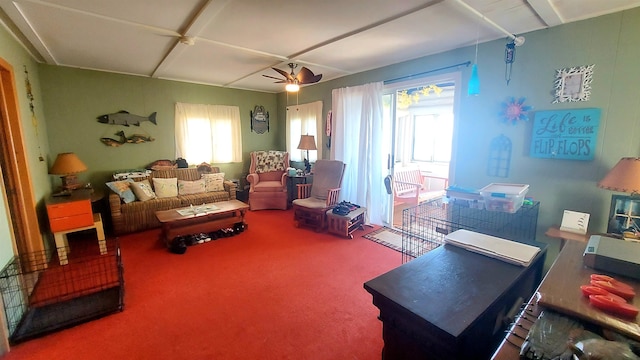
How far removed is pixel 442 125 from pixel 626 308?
6.12 meters

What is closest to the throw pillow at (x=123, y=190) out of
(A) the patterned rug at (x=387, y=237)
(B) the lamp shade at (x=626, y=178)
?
(A) the patterned rug at (x=387, y=237)

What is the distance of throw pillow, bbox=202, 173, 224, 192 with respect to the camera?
16.0ft

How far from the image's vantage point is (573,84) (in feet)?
7.68

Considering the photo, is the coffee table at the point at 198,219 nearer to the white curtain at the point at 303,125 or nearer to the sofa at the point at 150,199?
the sofa at the point at 150,199

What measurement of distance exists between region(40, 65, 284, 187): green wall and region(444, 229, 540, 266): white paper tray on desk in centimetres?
507

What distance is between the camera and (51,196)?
10.7 ft

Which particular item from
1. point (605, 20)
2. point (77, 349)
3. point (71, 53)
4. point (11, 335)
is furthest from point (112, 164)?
point (605, 20)

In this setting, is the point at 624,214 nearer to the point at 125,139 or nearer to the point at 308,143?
the point at 308,143

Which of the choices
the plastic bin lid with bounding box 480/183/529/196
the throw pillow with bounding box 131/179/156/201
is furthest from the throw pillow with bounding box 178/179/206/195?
the plastic bin lid with bounding box 480/183/529/196

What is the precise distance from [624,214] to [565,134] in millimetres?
811

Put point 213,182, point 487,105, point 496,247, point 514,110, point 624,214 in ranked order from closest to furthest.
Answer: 1. point 496,247
2. point 624,214
3. point 514,110
4. point 487,105
5. point 213,182

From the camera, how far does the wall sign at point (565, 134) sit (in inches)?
89.7

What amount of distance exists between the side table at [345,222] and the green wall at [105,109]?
3.28 m

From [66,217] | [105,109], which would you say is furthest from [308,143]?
[66,217]
